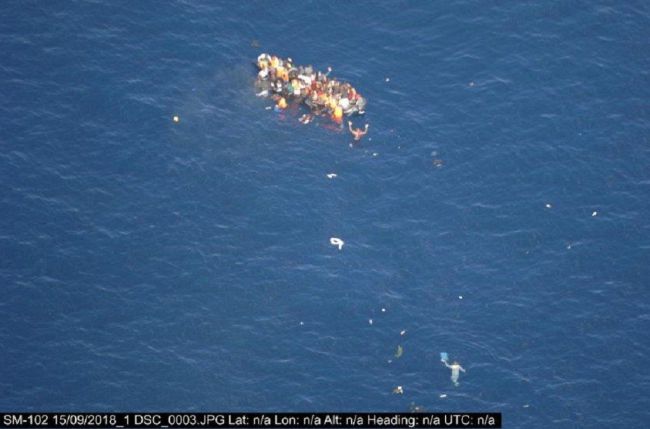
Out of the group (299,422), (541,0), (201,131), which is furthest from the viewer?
(541,0)

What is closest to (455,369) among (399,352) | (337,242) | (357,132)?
(399,352)

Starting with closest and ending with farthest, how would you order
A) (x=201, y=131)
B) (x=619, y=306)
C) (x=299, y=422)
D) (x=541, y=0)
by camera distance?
(x=299, y=422) → (x=619, y=306) → (x=201, y=131) → (x=541, y=0)

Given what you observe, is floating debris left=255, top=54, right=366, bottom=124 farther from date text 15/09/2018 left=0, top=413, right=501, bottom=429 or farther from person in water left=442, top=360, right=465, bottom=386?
date text 15/09/2018 left=0, top=413, right=501, bottom=429

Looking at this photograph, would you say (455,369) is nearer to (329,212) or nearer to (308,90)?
(329,212)

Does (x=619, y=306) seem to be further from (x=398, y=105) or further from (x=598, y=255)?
(x=398, y=105)

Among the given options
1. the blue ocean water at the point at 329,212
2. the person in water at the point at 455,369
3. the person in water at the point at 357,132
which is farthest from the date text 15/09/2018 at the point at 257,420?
the person in water at the point at 357,132

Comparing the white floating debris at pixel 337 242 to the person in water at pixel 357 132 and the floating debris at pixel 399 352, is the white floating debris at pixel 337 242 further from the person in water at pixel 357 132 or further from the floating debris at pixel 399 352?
the floating debris at pixel 399 352

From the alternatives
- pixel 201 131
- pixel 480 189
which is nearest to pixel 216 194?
pixel 201 131
